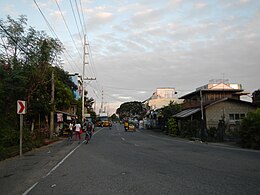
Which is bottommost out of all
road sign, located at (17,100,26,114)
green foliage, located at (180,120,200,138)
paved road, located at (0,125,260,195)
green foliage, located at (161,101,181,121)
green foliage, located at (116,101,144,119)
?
paved road, located at (0,125,260,195)

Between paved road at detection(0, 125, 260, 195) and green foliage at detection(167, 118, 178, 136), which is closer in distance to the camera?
paved road at detection(0, 125, 260, 195)

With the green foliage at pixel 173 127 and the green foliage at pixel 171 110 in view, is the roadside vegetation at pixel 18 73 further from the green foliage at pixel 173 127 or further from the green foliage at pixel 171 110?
the green foliage at pixel 171 110

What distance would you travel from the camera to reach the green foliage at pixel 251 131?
20.4 m

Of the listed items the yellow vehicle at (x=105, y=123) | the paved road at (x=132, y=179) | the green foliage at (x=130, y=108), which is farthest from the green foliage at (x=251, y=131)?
the green foliage at (x=130, y=108)

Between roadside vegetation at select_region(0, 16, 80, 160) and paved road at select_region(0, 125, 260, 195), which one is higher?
roadside vegetation at select_region(0, 16, 80, 160)

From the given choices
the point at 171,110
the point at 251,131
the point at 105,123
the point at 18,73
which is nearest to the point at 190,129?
the point at 251,131

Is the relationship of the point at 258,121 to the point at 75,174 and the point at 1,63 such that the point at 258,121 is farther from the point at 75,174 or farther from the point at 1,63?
the point at 1,63

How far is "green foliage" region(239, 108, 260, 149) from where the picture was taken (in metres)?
20.4

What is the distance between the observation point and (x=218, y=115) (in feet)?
119

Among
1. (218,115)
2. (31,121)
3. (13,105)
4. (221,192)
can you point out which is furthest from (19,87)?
(218,115)

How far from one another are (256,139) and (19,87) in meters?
16.9

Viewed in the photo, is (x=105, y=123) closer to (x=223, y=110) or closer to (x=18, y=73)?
(x=223, y=110)

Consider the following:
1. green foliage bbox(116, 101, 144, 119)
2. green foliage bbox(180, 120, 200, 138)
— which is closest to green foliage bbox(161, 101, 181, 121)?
green foliage bbox(180, 120, 200, 138)

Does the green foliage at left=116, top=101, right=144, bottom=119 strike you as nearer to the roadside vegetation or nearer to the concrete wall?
the concrete wall
